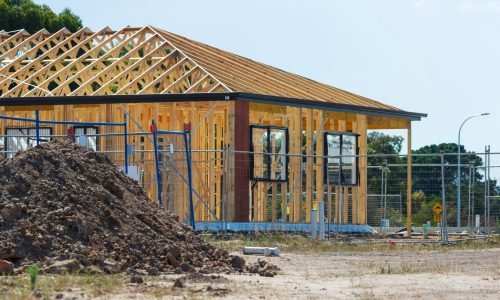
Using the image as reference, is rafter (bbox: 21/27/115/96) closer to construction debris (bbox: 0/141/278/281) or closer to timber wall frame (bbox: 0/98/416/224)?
timber wall frame (bbox: 0/98/416/224)

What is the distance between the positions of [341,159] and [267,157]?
3.06 metres

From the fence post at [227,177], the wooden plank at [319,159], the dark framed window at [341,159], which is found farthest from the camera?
the dark framed window at [341,159]

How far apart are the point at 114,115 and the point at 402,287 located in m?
17.4

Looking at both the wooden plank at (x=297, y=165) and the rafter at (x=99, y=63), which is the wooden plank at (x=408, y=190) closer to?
the wooden plank at (x=297, y=165)

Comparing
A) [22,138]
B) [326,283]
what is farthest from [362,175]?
[326,283]

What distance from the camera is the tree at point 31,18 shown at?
5666cm

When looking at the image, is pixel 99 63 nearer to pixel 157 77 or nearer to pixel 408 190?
pixel 157 77

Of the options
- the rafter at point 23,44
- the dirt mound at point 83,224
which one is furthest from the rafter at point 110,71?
the dirt mound at point 83,224

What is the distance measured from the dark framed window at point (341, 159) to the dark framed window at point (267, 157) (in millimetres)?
1822

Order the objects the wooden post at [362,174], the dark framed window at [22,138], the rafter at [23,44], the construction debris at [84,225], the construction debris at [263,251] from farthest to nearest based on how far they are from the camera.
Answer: the rafter at [23,44]
the wooden post at [362,174]
the dark framed window at [22,138]
the construction debris at [263,251]
the construction debris at [84,225]

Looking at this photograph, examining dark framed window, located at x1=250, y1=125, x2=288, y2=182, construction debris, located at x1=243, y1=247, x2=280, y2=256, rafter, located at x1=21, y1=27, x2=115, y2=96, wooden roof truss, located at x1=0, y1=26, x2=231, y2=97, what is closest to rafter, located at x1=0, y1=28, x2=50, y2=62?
wooden roof truss, located at x1=0, y1=26, x2=231, y2=97

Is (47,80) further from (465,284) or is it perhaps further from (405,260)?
(465,284)

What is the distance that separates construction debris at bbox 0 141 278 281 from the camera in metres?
16.1

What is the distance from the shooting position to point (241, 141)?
100 feet
